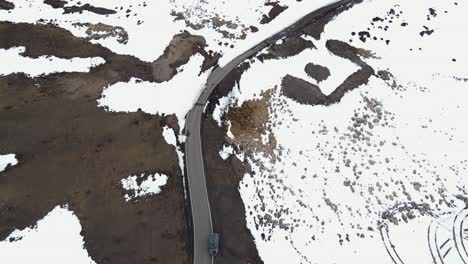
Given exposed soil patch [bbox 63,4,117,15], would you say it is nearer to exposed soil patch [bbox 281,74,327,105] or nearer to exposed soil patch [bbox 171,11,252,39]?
exposed soil patch [bbox 171,11,252,39]

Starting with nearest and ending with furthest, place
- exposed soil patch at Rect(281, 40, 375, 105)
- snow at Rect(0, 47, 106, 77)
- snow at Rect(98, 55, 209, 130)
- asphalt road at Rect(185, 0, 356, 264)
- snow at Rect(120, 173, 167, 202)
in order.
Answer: asphalt road at Rect(185, 0, 356, 264), snow at Rect(120, 173, 167, 202), snow at Rect(98, 55, 209, 130), snow at Rect(0, 47, 106, 77), exposed soil patch at Rect(281, 40, 375, 105)

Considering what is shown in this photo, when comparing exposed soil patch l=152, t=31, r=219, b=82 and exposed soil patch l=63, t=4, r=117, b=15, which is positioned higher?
exposed soil patch l=63, t=4, r=117, b=15

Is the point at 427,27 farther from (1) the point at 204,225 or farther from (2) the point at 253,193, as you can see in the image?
(1) the point at 204,225

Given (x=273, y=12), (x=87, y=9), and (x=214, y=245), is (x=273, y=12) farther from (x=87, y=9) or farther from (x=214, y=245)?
(x=214, y=245)

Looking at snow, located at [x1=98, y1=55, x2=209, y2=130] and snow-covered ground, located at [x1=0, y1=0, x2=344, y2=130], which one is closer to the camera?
snow, located at [x1=98, y1=55, x2=209, y2=130]

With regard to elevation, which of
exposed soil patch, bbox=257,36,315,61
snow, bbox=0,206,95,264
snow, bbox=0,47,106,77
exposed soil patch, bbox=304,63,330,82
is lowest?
snow, bbox=0,206,95,264

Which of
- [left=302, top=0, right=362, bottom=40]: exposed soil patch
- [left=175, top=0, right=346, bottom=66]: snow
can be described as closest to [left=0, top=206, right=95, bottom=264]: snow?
[left=175, top=0, right=346, bottom=66]: snow
